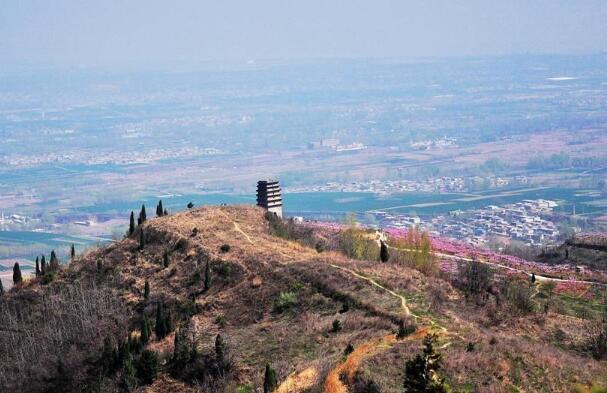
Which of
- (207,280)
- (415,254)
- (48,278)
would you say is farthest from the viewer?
(415,254)

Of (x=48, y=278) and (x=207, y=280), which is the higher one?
(x=207, y=280)

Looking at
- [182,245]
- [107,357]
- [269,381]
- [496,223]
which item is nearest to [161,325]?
[107,357]

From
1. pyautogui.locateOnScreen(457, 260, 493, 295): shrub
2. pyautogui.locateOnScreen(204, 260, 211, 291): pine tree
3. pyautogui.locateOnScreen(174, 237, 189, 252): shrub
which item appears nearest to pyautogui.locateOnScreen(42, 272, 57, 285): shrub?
pyautogui.locateOnScreen(174, 237, 189, 252): shrub

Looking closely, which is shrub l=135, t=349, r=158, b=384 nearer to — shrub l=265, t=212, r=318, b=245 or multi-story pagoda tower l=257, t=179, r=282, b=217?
shrub l=265, t=212, r=318, b=245

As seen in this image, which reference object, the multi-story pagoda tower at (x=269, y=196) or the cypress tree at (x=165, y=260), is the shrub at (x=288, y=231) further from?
the cypress tree at (x=165, y=260)

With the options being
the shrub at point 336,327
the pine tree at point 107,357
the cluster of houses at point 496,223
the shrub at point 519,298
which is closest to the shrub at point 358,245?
the shrub at point 519,298

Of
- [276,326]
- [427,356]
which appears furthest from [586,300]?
[427,356]

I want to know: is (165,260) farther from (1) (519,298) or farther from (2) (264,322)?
(1) (519,298)
